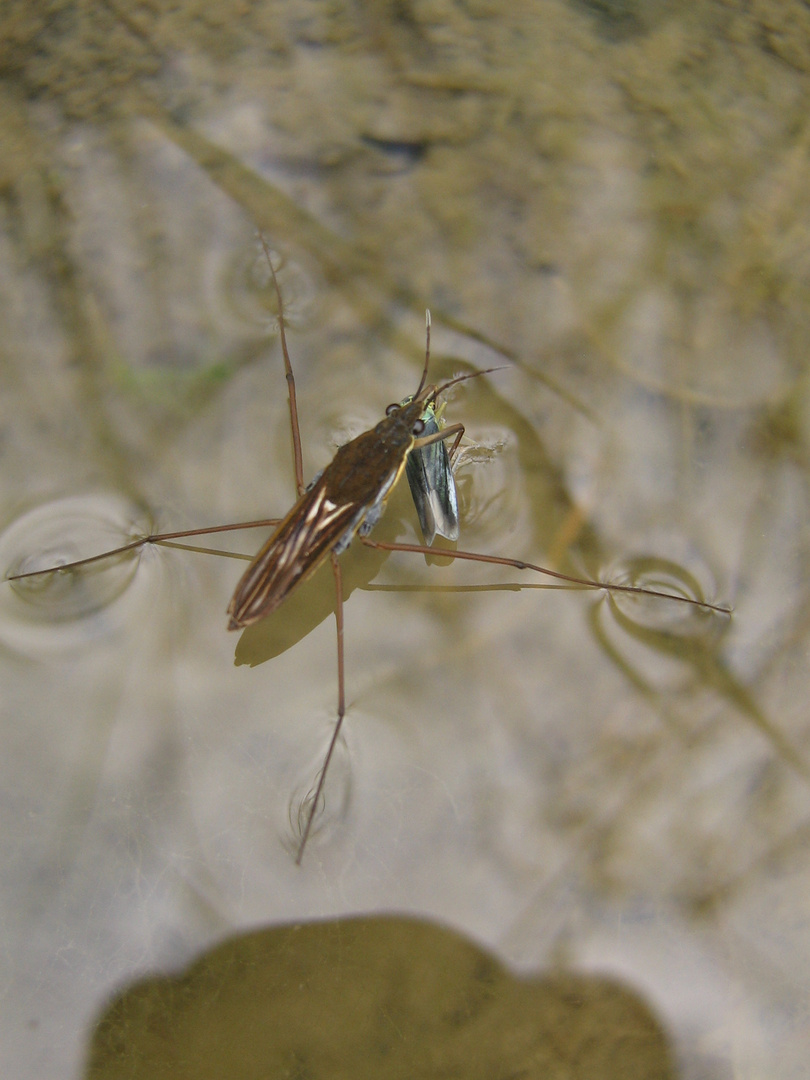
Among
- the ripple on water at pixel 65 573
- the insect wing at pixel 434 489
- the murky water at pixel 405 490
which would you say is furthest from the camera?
the insect wing at pixel 434 489

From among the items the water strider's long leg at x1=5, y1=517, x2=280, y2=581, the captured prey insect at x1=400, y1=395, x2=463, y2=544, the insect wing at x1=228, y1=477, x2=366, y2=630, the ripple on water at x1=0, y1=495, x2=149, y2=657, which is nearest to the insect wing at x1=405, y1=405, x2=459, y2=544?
the captured prey insect at x1=400, y1=395, x2=463, y2=544

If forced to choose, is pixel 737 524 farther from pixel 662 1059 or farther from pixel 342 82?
pixel 342 82

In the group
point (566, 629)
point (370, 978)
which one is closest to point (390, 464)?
point (566, 629)

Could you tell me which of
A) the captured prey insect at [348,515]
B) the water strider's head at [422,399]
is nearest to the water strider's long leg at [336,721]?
the captured prey insect at [348,515]

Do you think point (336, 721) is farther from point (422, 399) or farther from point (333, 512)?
point (422, 399)

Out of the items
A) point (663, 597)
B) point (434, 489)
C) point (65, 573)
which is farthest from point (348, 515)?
point (663, 597)

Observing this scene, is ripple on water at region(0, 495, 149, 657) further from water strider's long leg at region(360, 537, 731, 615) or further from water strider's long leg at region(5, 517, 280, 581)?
water strider's long leg at region(360, 537, 731, 615)

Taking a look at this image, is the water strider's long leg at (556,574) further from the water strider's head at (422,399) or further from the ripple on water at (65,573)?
the ripple on water at (65,573)
